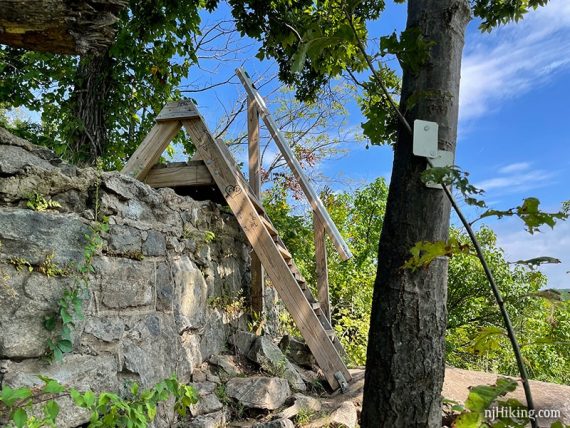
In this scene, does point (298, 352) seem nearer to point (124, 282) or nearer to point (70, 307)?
point (124, 282)

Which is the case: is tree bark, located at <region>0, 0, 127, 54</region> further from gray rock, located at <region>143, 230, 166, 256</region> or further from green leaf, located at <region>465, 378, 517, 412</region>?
green leaf, located at <region>465, 378, 517, 412</region>

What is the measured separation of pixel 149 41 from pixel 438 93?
5.55 metres

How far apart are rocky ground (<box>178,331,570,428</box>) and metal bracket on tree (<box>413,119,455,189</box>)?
249 cm

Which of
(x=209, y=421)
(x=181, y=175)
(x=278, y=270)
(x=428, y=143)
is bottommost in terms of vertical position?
(x=209, y=421)

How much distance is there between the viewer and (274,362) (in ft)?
13.8

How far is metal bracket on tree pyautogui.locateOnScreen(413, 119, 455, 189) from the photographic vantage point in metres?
1.40

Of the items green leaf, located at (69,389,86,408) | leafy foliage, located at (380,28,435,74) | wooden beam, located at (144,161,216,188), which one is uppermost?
wooden beam, located at (144,161,216,188)

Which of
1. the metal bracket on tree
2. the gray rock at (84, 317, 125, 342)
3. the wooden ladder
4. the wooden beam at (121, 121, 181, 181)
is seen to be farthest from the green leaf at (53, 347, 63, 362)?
the wooden beam at (121, 121, 181, 181)

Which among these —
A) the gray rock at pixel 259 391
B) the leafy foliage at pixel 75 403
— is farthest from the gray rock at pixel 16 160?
the gray rock at pixel 259 391

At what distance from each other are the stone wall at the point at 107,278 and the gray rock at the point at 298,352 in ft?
2.60

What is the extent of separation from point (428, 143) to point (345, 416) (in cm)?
273

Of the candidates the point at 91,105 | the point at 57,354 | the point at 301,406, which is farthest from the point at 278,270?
the point at 91,105

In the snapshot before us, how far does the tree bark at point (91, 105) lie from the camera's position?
6094 millimetres

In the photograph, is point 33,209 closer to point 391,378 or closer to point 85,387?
point 85,387
